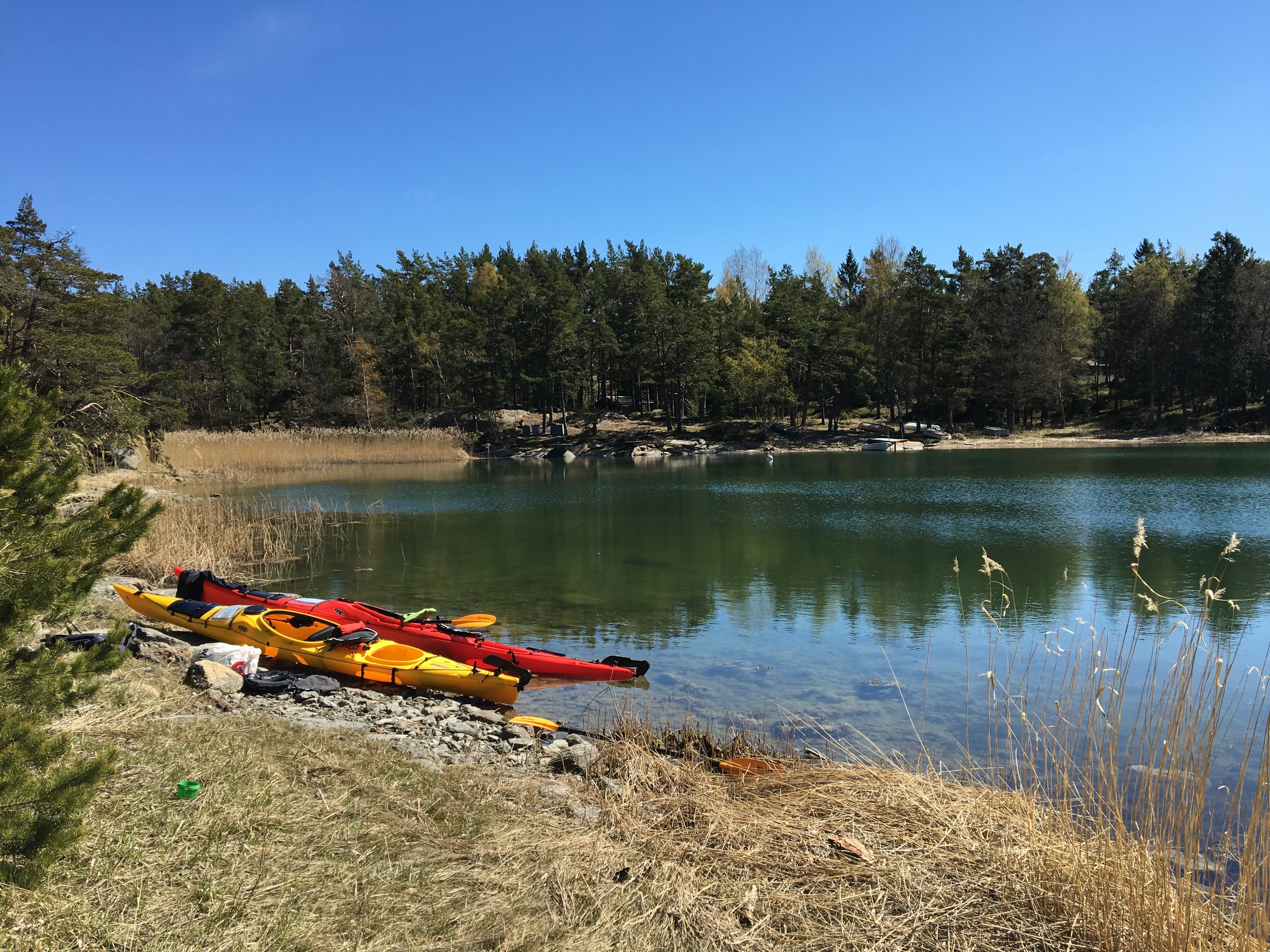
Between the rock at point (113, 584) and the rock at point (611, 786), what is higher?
the rock at point (113, 584)

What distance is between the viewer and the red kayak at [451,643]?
9516 millimetres

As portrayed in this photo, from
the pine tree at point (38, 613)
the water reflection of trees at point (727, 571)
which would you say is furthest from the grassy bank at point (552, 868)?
the water reflection of trees at point (727, 571)

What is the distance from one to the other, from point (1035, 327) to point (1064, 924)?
193 feet

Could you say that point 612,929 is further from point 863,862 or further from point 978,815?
point 978,815

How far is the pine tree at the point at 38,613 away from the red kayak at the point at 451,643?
5.91 m

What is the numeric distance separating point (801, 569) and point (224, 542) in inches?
495

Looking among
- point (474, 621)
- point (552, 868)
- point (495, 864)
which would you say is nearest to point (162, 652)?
point (474, 621)

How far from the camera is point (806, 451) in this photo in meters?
53.5

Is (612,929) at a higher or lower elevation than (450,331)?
lower

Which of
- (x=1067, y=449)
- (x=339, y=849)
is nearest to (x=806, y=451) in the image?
(x=1067, y=449)

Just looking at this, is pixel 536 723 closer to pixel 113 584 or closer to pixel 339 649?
pixel 339 649

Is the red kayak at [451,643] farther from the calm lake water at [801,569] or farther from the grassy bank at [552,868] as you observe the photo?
the grassy bank at [552,868]

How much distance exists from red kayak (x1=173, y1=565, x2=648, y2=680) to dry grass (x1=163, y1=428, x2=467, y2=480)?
83.0 ft

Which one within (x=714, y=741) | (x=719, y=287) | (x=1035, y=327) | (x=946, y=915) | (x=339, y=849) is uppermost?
(x=719, y=287)
